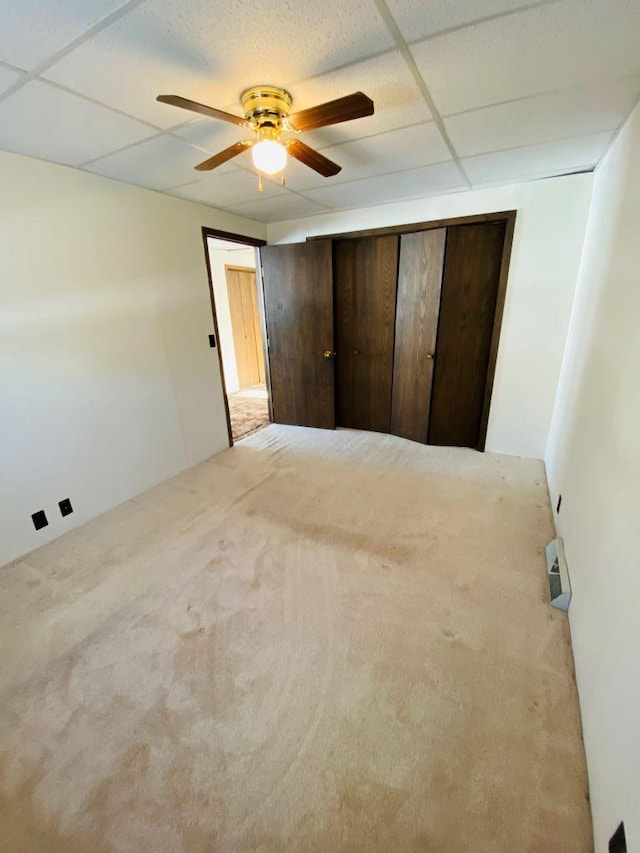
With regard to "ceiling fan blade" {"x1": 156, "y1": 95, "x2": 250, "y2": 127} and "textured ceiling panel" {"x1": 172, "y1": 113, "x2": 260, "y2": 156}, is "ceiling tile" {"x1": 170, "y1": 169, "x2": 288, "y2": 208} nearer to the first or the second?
"textured ceiling panel" {"x1": 172, "y1": 113, "x2": 260, "y2": 156}

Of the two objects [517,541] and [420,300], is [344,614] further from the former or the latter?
[420,300]

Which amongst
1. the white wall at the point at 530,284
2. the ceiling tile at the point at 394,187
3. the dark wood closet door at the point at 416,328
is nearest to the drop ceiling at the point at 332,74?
the ceiling tile at the point at 394,187

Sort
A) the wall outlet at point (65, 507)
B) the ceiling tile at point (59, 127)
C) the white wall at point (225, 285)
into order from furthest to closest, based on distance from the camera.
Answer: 1. the white wall at point (225, 285)
2. the wall outlet at point (65, 507)
3. the ceiling tile at point (59, 127)

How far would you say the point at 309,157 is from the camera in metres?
1.72

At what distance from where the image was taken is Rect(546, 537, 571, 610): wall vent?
159cm

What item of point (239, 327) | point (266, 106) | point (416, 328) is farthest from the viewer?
point (239, 327)

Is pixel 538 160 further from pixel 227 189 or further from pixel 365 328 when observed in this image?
pixel 227 189

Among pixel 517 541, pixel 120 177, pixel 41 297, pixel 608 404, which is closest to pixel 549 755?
pixel 517 541

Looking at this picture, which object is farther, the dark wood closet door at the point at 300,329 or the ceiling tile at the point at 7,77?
the dark wood closet door at the point at 300,329

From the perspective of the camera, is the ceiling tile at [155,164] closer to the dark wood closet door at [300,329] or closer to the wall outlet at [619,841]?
the dark wood closet door at [300,329]

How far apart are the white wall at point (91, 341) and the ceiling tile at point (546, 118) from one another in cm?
216

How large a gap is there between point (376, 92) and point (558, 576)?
2.38m

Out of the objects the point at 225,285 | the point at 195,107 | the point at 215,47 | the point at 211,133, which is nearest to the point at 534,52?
the point at 215,47

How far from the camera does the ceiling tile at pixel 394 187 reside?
2424 mm
